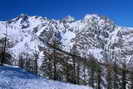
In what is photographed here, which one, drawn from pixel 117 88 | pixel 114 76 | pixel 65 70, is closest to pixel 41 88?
pixel 65 70

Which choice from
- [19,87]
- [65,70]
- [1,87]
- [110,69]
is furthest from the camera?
[110,69]

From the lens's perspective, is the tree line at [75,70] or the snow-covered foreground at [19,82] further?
the tree line at [75,70]

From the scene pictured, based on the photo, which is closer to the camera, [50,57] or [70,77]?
[50,57]

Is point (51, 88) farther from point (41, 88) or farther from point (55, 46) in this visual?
point (55, 46)

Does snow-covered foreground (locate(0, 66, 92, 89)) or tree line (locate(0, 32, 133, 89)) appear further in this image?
tree line (locate(0, 32, 133, 89))

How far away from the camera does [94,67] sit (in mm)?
91438

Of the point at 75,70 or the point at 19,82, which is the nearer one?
the point at 19,82

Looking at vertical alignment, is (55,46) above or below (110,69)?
above

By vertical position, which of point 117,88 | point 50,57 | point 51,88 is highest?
point 50,57

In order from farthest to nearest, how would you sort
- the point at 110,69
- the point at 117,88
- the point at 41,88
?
the point at 117,88
the point at 110,69
the point at 41,88

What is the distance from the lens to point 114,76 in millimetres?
96000

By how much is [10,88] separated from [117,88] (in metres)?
77.4

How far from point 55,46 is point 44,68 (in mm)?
26771

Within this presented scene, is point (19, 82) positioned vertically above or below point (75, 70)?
above
